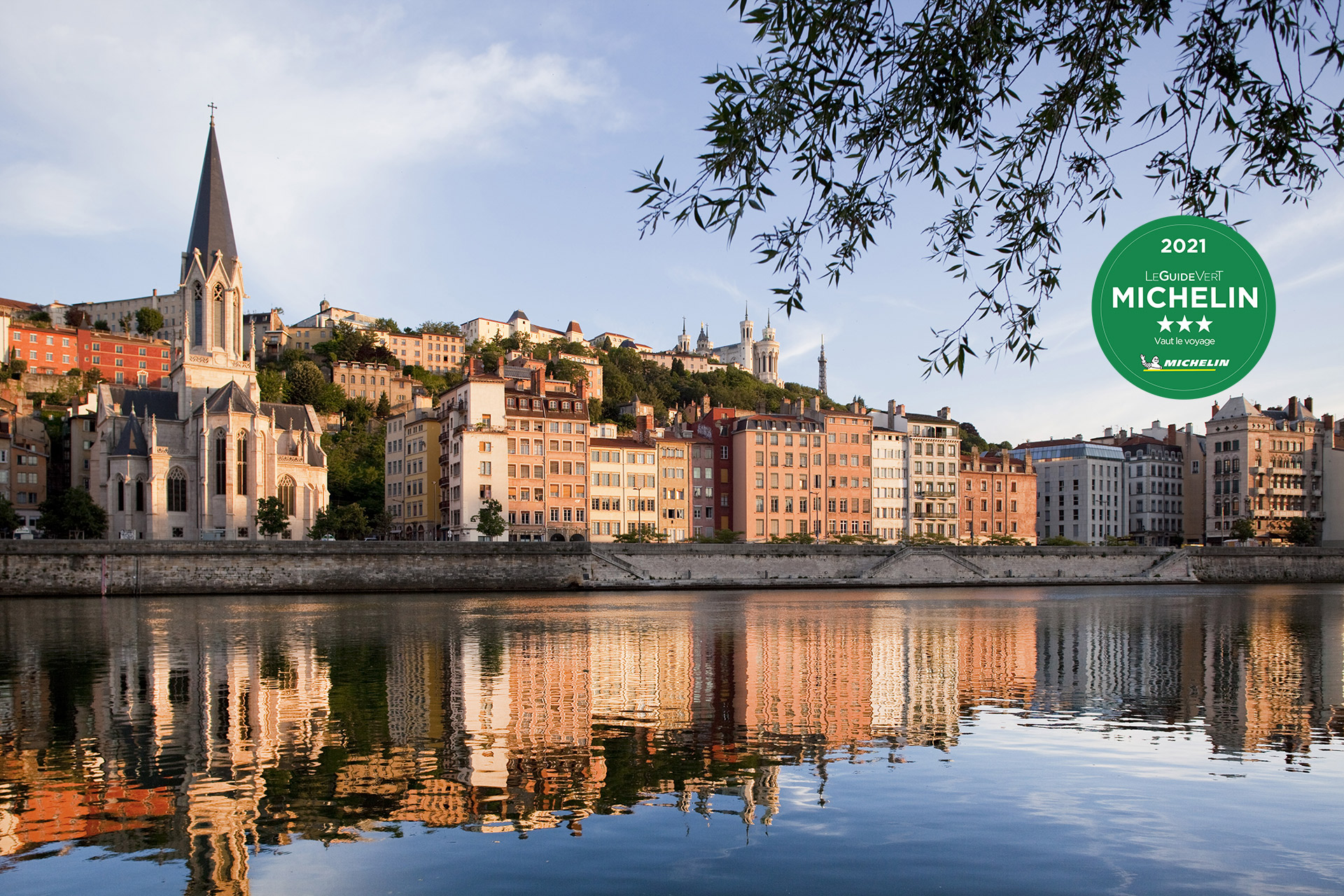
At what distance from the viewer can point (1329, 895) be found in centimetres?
962

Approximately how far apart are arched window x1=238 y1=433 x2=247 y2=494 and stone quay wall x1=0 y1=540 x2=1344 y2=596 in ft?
74.1

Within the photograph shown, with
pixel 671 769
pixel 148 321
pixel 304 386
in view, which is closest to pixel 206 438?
pixel 304 386

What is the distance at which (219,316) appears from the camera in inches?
4070

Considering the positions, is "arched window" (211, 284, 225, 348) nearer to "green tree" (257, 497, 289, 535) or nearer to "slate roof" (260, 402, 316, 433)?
"slate roof" (260, 402, 316, 433)

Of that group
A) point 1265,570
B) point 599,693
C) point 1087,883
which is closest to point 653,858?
point 1087,883

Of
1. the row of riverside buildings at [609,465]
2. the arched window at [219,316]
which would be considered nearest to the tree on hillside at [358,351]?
the row of riverside buildings at [609,465]

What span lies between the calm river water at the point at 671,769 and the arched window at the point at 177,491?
6649 centimetres

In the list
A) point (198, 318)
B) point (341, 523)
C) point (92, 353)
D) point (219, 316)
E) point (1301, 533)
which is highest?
point (92, 353)

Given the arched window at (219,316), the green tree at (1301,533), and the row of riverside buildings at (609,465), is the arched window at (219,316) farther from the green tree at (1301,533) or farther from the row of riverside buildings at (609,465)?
the green tree at (1301,533)

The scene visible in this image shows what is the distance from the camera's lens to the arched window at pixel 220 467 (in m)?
94.6

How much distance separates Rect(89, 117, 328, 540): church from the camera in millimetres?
93750

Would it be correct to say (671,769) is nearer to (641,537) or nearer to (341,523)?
(341,523)

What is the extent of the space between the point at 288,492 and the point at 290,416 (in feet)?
40.5

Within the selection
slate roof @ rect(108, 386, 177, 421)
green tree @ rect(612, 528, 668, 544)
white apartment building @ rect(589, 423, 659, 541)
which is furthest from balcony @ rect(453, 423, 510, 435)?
slate roof @ rect(108, 386, 177, 421)
